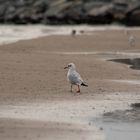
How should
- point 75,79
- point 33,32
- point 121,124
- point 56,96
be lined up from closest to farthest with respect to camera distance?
point 121,124 < point 56,96 < point 75,79 < point 33,32

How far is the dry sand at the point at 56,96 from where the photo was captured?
11.4 metres

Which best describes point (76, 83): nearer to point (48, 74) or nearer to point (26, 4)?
point (48, 74)

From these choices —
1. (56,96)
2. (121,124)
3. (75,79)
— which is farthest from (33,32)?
(121,124)

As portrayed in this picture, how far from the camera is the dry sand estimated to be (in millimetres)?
11422

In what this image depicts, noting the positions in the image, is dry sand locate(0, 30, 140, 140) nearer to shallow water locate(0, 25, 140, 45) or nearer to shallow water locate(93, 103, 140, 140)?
shallow water locate(93, 103, 140, 140)

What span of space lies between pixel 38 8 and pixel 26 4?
330 centimetres

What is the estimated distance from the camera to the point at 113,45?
34.2m

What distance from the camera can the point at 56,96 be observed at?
15289 millimetres

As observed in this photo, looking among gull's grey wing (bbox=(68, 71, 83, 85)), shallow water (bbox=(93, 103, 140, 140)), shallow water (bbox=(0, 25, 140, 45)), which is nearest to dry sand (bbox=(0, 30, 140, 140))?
shallow water (bbox=(93, 103, 140, 140))

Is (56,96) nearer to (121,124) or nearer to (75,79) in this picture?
(75,79)

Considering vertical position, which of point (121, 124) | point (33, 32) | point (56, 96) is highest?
point (121, 124)

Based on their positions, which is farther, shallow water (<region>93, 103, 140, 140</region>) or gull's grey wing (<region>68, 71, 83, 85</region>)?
gull's grey wing (<region>68, 71, 83, 85</region>)

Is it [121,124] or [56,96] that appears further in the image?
[56,96]

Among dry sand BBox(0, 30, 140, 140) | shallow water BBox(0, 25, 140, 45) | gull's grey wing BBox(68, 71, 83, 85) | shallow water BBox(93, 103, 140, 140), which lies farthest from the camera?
shallow water BBox(0, 25, 140, 45)
